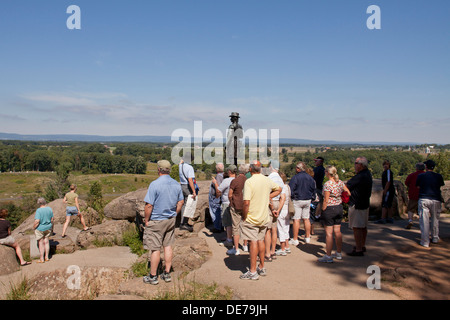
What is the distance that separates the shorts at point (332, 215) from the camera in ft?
20.4

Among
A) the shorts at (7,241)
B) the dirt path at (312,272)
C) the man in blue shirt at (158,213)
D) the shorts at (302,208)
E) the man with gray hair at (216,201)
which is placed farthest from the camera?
the man with gray hair at (216,201)

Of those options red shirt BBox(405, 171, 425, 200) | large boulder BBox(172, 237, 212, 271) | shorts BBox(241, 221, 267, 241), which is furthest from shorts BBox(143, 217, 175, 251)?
red shirt BBox(405, 171, 425, 200)

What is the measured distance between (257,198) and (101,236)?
259 inches

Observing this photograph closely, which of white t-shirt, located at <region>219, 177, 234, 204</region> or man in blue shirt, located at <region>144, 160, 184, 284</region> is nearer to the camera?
man in blue shirt, located at <region>144, 160, 184, 284</region>

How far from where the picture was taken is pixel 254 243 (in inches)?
211

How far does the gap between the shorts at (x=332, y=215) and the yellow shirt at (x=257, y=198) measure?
164cm

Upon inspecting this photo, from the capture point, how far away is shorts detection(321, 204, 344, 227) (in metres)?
6.21

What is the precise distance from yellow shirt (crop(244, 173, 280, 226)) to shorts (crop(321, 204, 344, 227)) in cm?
164

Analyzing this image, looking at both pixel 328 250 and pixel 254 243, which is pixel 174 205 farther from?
pixel 328 250

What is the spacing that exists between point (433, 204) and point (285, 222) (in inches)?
148

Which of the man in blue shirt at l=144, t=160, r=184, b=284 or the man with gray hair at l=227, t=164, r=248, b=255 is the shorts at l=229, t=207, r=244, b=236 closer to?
the man with gray hair at l=227, t=164, r=248, b=255

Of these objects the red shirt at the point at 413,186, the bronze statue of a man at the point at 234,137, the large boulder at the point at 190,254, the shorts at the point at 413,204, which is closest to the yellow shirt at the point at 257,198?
the large boulder at the point at 190,254

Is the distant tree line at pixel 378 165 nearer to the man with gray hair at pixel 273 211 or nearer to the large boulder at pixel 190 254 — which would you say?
the man with gray hair at pixel 273 211
